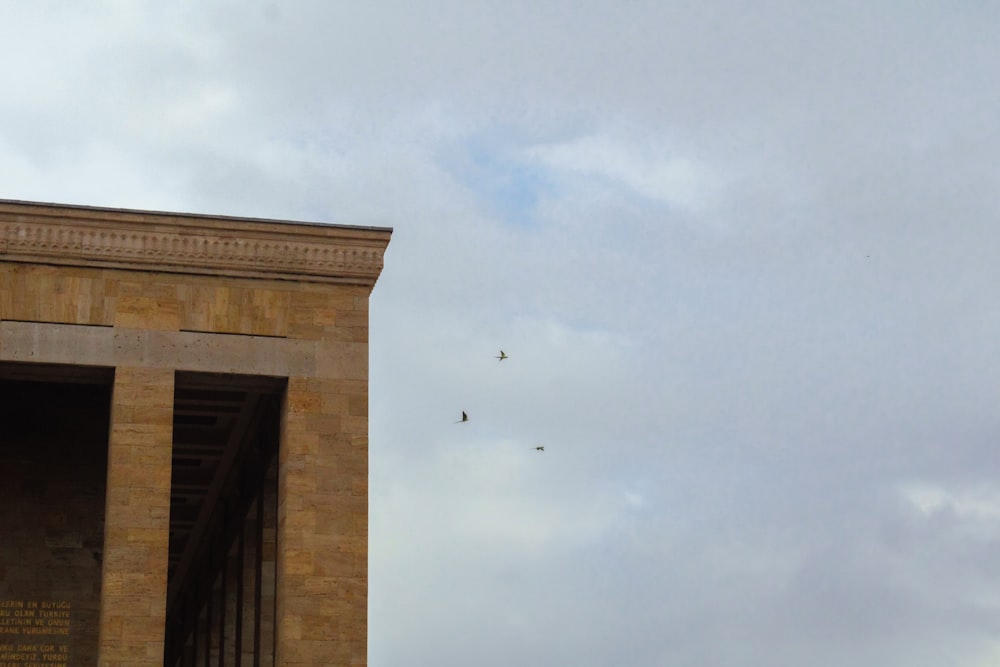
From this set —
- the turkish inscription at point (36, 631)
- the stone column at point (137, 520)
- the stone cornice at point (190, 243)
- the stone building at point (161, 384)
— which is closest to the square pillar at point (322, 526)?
the stone building at point (161, 384)

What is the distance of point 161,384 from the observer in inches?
1115

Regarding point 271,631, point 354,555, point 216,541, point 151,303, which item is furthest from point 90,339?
point 216,541

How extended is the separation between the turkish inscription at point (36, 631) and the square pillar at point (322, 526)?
219 inches

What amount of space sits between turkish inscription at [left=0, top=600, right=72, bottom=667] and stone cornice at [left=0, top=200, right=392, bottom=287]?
286 inches

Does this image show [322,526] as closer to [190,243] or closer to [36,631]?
[190,243]

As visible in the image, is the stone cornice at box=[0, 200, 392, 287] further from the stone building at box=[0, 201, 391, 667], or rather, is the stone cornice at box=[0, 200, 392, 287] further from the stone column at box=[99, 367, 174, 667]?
the stone column at box=[99, 367, 174, 667]

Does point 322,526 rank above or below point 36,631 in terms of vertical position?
above

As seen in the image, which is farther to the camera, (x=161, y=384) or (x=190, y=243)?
(x=190, y=243)

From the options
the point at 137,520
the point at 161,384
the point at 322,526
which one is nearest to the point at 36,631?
the point at 137,520

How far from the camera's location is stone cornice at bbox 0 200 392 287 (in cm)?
2850

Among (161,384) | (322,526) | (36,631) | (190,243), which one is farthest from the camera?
(36,631)

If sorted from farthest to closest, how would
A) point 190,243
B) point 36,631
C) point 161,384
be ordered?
point 36,631
point 190,243
point 161,384

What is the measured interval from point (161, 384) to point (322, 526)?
377cm

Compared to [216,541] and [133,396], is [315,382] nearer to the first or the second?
[133,396]
